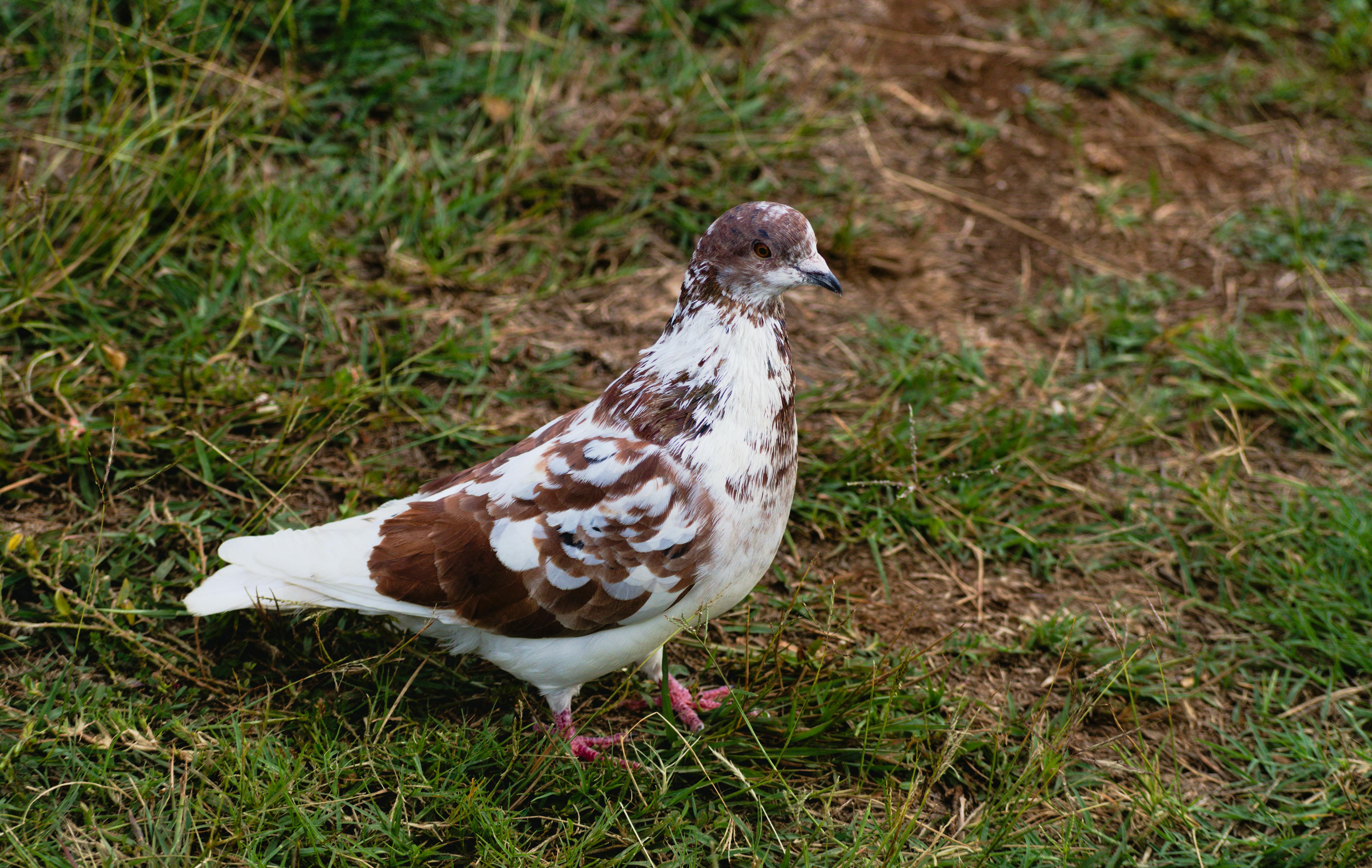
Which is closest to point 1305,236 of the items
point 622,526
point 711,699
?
point 711,699

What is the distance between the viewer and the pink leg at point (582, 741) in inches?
111

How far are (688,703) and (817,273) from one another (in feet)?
4.04

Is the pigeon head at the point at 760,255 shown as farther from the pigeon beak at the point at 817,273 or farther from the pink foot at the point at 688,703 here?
the pink foot at the point at 688,703

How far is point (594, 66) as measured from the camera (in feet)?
15.3

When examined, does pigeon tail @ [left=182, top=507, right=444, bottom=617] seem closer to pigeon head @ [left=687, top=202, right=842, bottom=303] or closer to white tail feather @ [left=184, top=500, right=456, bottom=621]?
white tail feather @ [left=184, top=500, right=456, bottom=621]

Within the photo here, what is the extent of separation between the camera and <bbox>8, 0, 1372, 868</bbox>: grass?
2.66 meters

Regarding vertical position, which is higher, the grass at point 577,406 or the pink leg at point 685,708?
the grass at point 577,406

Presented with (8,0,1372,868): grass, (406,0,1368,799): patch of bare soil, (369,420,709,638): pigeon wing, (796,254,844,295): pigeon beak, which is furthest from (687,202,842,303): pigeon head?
(406,0,1368,799): patch of bare soil

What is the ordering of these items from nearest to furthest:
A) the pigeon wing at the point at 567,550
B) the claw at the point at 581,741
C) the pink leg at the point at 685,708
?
the pigeon wing at the point at 567,550
the claw at the point at 581,741
the pink leg at the point at 685,708

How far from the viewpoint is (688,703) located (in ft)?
9.77

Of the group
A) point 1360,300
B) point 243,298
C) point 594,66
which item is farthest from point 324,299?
point 1360,300

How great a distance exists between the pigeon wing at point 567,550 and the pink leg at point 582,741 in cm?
30

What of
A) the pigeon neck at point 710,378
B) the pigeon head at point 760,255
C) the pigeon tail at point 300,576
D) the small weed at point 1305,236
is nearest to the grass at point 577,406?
the small weed at point 1305,236

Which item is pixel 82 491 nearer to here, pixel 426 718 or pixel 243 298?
pixel 243 298
